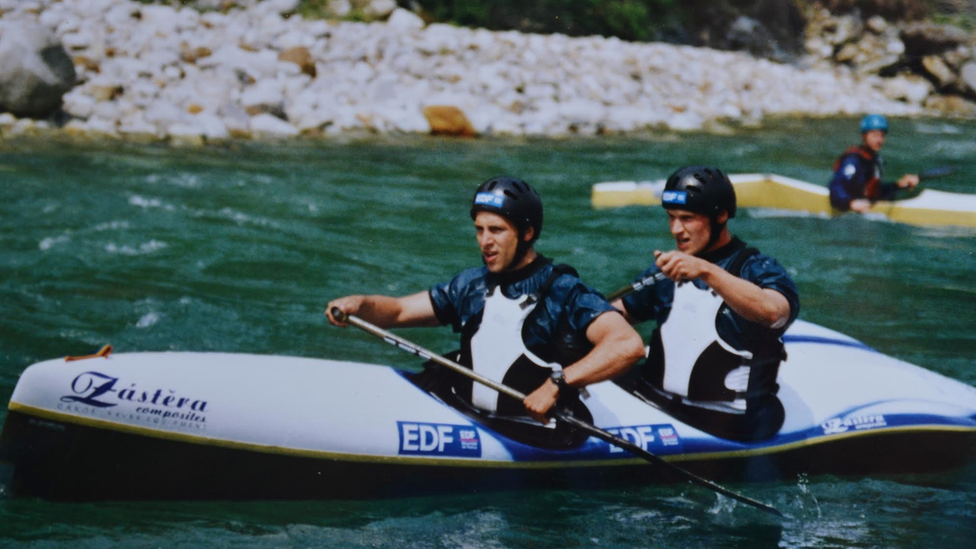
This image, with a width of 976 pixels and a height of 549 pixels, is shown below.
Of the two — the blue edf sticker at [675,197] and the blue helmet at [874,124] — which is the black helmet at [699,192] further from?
the blue helmet at [874,124]

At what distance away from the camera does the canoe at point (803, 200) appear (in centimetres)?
1018

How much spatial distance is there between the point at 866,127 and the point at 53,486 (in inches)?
299

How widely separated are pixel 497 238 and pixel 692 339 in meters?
0.94

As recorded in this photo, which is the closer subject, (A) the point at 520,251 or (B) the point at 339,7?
(A) the point at 520,251

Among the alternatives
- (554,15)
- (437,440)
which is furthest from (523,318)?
(554,15)

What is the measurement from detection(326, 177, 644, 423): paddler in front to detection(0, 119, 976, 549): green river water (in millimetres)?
473

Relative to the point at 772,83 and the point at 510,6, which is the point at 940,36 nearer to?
the point at 772,83

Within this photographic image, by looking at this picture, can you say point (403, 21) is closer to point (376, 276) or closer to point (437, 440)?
point (376, 276)

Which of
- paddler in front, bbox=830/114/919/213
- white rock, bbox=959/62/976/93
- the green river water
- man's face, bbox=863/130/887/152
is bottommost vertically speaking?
the green river water

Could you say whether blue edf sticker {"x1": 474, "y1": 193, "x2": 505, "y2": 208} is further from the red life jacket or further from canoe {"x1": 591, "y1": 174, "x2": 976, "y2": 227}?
canoe {"x1": 591, "y1": 174, "x2": 976, "y2": 227}

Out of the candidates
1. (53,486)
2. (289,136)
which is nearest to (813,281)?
(53,486)

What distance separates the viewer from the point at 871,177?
9.98 meters

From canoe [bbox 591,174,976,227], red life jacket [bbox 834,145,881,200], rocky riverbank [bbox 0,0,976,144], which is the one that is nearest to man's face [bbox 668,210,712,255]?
red life jacket [bbox 834,145,881,200]

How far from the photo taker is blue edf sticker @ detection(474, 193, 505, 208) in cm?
402
